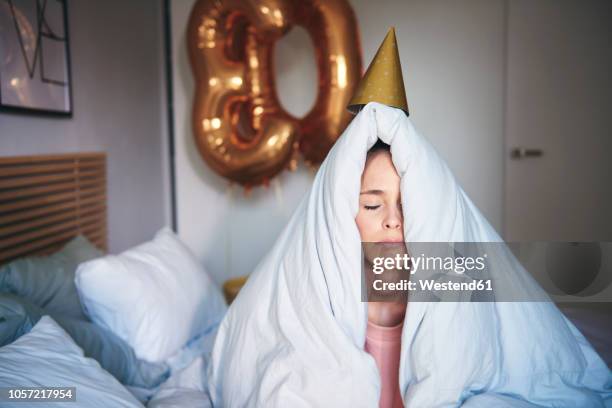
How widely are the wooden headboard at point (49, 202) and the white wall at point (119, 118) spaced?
0.06 m

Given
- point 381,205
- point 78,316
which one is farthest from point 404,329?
point 78,316

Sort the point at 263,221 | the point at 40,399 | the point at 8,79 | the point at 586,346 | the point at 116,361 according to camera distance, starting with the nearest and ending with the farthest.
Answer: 1. the point at 40,399
2. the point at 586,346
3. the point at 116,361
4. the point at 8,79
5. the point at 263,221

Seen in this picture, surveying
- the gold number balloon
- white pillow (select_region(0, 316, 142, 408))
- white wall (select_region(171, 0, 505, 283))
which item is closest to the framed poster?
the gold number balloon

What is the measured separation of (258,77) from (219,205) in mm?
883

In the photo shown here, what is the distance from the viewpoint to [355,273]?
0.85m

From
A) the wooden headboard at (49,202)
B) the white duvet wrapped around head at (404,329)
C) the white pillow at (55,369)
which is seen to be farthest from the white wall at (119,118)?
the white duvet wrapped around head at (404,329)

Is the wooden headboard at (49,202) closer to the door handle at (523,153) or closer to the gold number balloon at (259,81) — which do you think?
the gold number balloon at (259,81)

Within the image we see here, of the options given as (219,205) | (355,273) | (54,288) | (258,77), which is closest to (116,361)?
(54,288)

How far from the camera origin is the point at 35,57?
5.13 feet

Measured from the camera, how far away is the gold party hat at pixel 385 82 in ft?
3.18

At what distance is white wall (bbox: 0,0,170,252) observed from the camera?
68.1 inches

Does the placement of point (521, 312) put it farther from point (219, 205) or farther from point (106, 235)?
point (219, 205)

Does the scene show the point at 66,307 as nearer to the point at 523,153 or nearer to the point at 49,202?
the point at 49,202

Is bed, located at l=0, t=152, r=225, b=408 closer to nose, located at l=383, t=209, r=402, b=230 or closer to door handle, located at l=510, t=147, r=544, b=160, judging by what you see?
nose, located at l=383, t=209, r=402, b=230
